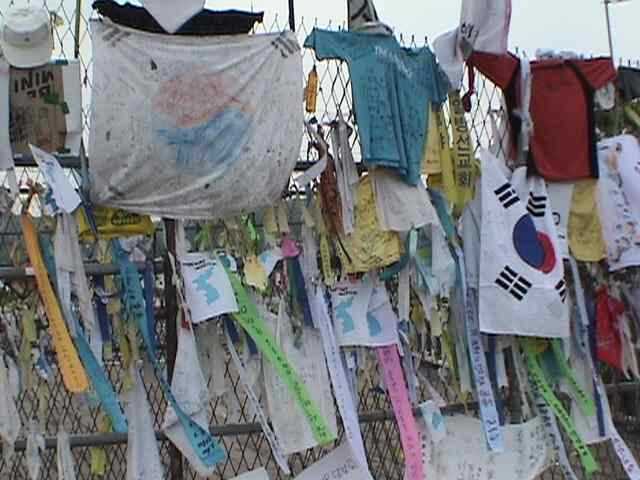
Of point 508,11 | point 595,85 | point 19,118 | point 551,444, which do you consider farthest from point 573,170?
point 19,118

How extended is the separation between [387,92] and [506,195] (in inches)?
25.8

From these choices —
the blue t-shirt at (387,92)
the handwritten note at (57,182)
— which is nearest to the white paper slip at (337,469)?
the blue t-shirt at (387,92)

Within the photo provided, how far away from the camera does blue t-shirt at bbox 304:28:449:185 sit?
12.3 feet

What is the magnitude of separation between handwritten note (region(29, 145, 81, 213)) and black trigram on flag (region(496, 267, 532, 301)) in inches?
65.3

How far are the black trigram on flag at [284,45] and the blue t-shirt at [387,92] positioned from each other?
10 centimetres

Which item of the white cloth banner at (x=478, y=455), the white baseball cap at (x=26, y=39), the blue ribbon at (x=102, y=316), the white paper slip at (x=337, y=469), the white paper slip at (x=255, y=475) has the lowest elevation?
the white cloth banner at (x=478, y=455)

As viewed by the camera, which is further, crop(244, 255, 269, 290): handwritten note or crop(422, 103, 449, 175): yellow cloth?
crop(422, 103, 449, 175): yellow cloth

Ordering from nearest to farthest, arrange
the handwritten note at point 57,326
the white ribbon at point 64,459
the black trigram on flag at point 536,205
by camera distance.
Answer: the handwritten note at point 57,326
the white ribbon at point 64,459
the black trigram on flag at point 536,205

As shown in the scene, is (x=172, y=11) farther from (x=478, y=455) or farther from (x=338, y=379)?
(x=478, y=455)

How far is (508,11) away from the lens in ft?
13.0

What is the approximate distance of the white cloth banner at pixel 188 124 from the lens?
3410 millimetres

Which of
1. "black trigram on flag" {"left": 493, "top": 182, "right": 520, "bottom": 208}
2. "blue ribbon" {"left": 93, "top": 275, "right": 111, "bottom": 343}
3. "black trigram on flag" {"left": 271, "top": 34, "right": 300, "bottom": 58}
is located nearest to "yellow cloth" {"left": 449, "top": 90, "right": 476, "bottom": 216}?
"black trigram on flag" {"left": 493, "top": 182, "right": 520, "bottom": 208}

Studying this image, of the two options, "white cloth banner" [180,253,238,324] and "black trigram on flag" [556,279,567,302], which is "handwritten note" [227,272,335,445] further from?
"black trigram on flag" [556,279,567,302]

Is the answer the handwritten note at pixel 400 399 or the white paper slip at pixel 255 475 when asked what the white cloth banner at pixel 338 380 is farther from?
the white paper slip at pixel 255 475
